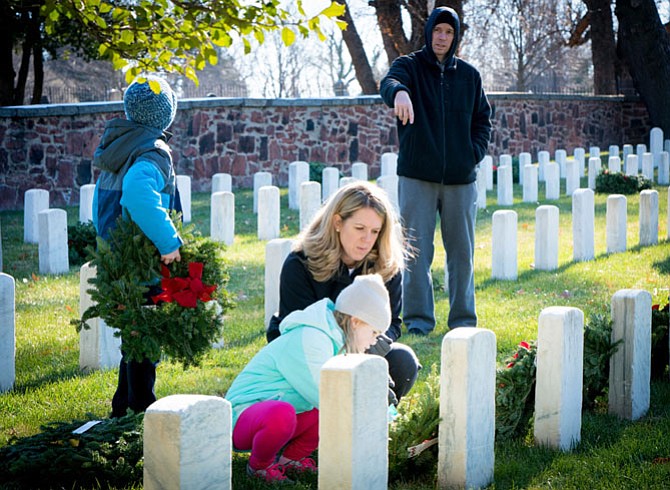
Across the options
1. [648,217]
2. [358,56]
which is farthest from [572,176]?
[358,56]

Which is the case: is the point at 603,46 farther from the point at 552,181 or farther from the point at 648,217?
the point at 648,217

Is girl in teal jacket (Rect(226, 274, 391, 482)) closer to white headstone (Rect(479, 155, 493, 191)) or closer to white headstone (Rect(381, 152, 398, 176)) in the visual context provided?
white headstone (Rect(381, 152, 398, 176))

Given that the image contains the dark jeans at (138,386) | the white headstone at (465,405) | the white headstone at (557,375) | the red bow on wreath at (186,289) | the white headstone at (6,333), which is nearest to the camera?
the white headstone at (465,405)

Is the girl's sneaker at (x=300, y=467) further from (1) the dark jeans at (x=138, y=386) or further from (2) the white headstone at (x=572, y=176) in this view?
(2) the white headstone at (x=572, y=176)

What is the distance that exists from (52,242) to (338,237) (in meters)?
5.28

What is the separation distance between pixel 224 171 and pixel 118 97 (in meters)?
6.13

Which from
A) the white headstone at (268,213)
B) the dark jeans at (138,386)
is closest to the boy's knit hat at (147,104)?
the dark jeans at (138,386)

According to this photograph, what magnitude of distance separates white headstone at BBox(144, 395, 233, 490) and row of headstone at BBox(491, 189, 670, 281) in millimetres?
6161

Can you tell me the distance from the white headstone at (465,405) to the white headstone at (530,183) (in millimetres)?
11700

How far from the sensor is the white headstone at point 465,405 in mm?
3270

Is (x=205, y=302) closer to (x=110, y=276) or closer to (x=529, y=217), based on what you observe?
(x=110, y=276)

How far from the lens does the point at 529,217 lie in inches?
506

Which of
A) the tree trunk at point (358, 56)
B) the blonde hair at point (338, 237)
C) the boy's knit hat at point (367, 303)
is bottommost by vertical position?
the boy's knit hat at point (367, 303)

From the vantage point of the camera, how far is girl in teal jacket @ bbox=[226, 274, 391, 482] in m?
3.47
